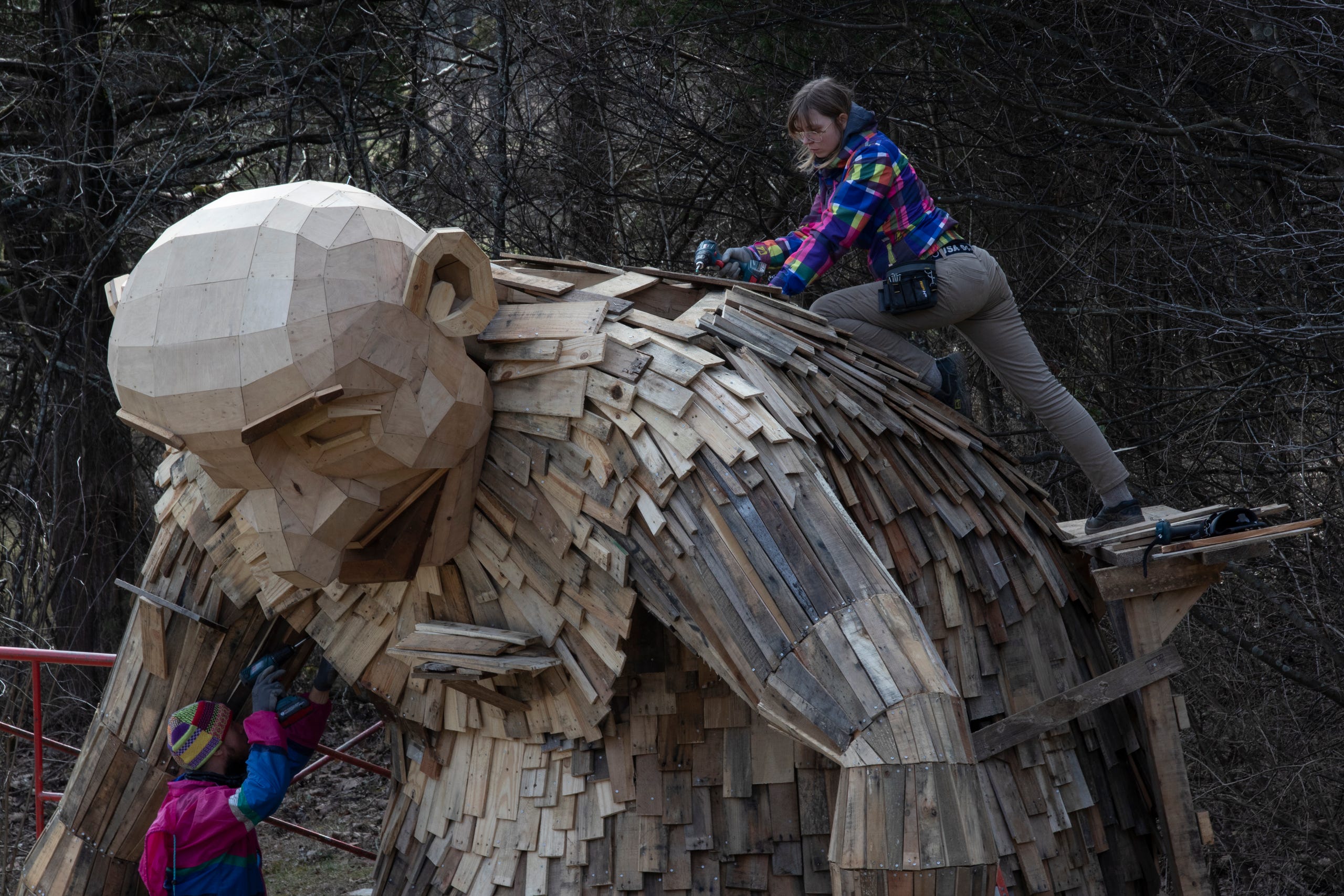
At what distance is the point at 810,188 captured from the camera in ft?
20.4

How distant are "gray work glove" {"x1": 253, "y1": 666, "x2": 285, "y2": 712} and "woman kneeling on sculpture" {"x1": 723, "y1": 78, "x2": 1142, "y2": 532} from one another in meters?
1.83

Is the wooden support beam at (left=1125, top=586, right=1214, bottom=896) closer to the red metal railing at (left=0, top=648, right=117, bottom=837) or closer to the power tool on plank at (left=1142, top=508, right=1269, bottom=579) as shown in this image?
the power tool on plank at (left=1142, top=508, right=1269, bottom=579)

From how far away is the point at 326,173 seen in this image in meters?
7.80

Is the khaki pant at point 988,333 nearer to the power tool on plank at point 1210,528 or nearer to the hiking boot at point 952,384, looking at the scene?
the hiking boot at point 952,384

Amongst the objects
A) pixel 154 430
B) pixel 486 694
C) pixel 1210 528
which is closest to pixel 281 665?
pixel 486 694

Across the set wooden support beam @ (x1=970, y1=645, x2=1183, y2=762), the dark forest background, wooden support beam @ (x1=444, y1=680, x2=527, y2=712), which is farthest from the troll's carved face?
the dark forest background

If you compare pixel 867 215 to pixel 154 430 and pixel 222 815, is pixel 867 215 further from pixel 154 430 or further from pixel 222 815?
pixel 222 815

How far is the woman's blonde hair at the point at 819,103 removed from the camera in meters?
3.54

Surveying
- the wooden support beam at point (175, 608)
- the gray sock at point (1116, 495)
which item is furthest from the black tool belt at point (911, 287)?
the wooden support beam at point (175, 608)

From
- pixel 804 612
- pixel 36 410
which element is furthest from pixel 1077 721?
pixel 36 410

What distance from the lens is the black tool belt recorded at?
3547 millimetres

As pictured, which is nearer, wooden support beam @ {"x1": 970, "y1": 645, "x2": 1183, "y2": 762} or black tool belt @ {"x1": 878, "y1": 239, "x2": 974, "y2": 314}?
wooden support beam @ {"x1": 970, "y1": 645, "x2": 1183, "y2": 762}

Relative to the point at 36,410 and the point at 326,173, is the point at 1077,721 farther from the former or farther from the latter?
the point at 36,410

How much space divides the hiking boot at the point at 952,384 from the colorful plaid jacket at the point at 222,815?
6.85ft
